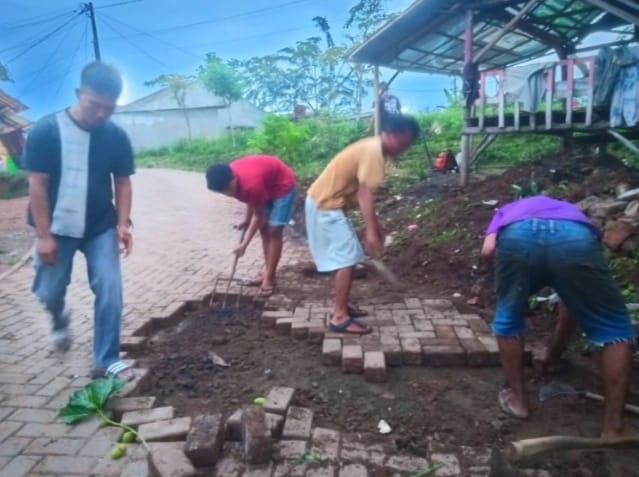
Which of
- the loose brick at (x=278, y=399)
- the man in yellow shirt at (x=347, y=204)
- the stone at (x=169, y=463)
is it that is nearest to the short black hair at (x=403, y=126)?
the man in yellow shirt at (x=347, y=204)

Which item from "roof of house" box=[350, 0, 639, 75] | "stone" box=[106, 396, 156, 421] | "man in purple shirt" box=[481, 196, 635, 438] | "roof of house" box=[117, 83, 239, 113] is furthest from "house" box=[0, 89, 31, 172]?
"man in purple shirt" box=[481, 196, 635, 438]

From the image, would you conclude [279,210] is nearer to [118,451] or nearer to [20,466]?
[118,451]

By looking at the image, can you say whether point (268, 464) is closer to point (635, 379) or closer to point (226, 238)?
point (635, 379)

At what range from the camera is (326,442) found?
97.2 inches

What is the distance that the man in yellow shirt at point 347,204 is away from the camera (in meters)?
3.50

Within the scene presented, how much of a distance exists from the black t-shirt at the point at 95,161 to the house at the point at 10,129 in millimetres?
19078

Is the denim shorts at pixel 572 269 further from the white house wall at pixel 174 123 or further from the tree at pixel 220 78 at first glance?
the white house wall at pixel 174 123

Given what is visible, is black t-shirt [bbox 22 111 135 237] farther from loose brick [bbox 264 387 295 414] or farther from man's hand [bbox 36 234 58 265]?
loose brick [bbox 264 387 295 414]

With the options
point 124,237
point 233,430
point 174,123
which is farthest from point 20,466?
point 174,123

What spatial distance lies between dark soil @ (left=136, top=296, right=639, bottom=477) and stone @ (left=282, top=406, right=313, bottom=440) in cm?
9

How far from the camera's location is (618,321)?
91.2 inches

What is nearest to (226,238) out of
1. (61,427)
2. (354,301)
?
(354,301)

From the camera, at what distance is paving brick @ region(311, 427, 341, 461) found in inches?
94.2

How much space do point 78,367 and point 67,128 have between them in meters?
1.56
